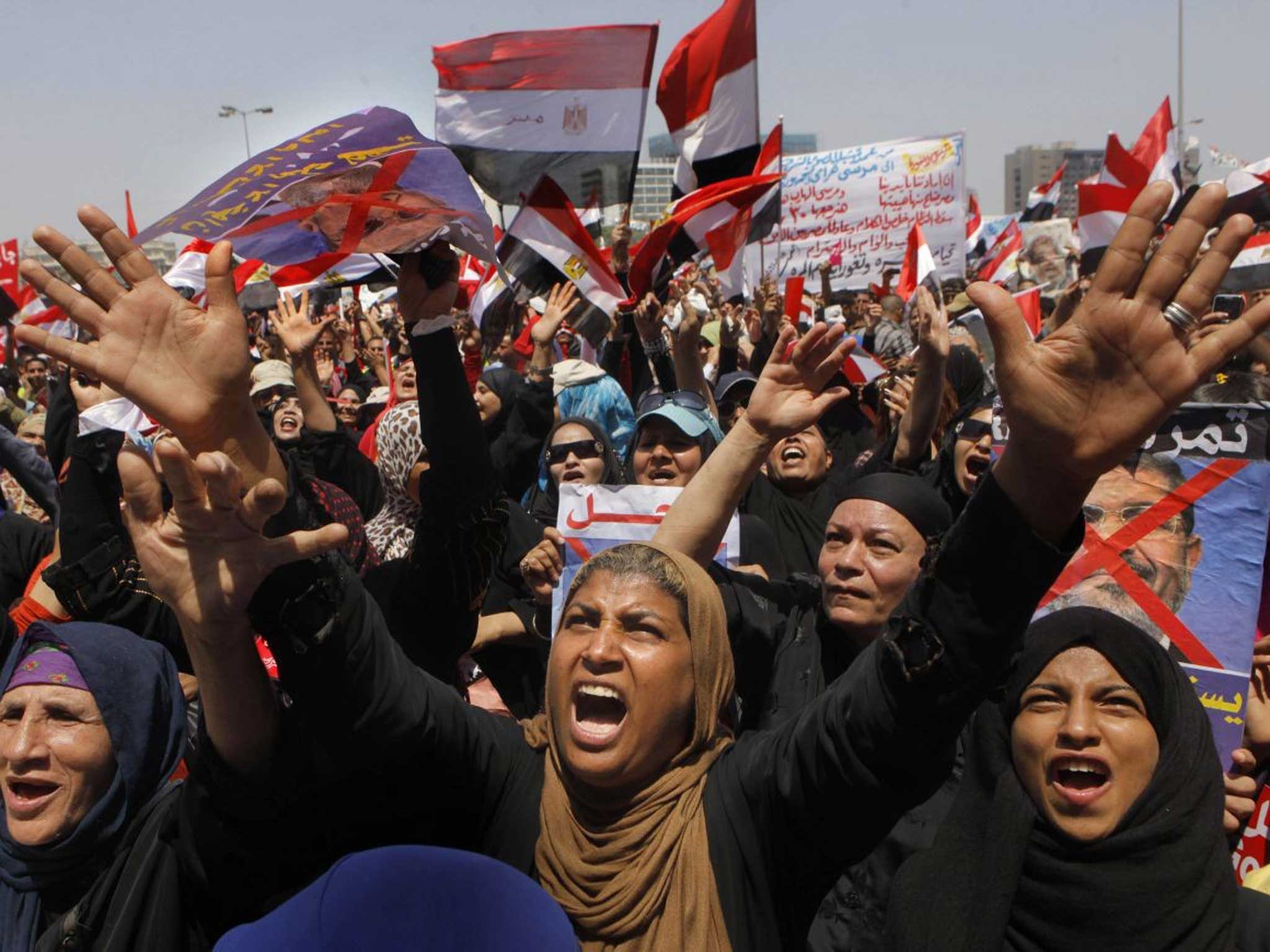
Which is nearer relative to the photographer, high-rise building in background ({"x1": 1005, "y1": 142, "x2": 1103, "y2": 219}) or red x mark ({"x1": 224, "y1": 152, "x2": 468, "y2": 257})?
red x mark ({"x1": 224, "y1": 152, "x2": 468, "y2": 257})

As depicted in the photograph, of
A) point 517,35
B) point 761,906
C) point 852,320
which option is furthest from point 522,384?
point 852,320

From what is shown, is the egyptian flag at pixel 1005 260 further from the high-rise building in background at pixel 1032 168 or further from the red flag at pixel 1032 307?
the high-rise building in background at pixel 1032 168

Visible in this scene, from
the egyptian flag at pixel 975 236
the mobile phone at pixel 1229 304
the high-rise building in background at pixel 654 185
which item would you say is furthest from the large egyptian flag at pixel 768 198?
the high-rise building in background at pixel 654 185

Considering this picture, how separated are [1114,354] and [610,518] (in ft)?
6.09

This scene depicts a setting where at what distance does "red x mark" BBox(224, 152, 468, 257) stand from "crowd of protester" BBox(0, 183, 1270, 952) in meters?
0.19

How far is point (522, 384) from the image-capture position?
555 cm

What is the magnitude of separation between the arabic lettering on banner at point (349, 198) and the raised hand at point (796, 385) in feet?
2.10

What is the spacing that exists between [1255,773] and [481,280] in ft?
20.3

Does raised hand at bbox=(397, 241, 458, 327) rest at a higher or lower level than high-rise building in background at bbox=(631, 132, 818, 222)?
lower

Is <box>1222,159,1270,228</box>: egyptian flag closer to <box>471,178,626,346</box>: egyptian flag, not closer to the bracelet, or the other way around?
the bracelet

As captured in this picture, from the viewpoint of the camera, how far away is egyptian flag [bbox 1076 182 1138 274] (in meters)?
7.08

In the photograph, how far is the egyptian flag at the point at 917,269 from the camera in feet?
23.1

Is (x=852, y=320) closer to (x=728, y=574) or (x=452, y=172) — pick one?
(x=728, y=574)

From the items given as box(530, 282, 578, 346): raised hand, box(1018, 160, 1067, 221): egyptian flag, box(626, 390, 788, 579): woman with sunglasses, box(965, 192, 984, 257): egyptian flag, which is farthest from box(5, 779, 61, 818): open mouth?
box(965, 192, 984, 257): egyptian flag
